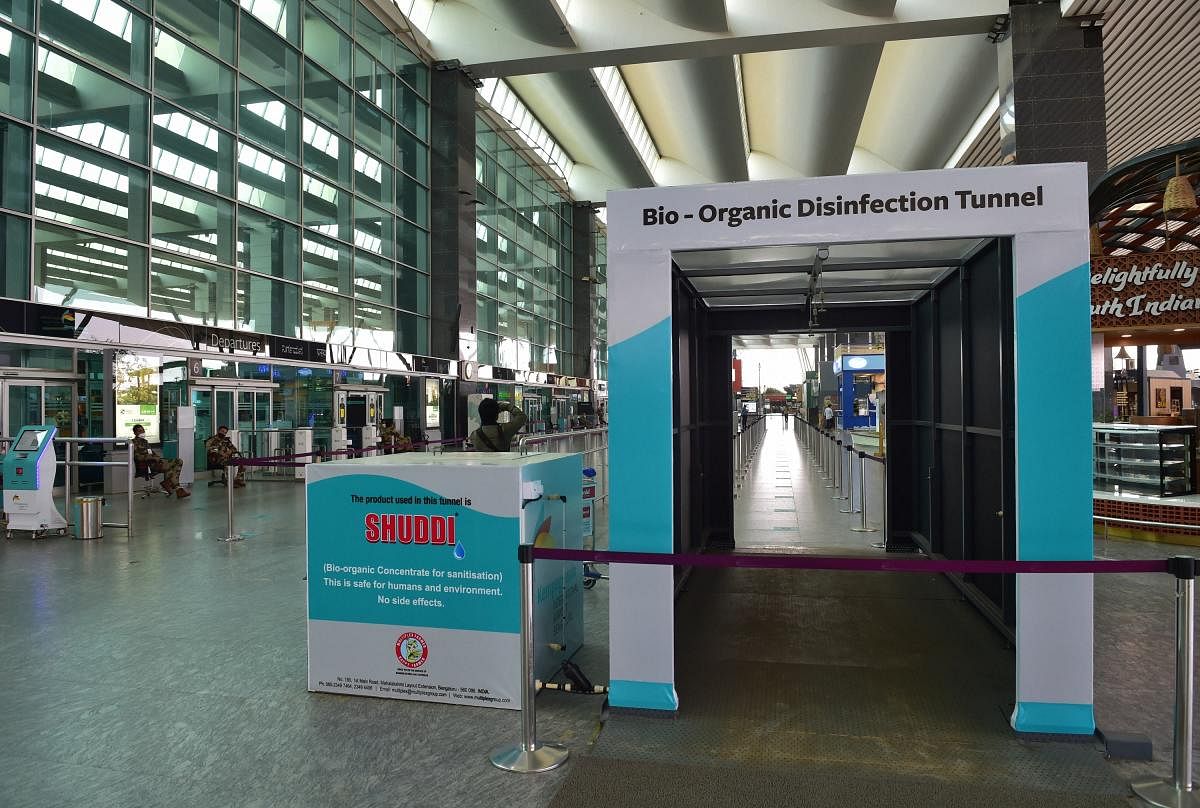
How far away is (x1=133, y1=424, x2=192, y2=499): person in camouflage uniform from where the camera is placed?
42.3 ft

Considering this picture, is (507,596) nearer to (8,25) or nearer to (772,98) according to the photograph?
(8,25)

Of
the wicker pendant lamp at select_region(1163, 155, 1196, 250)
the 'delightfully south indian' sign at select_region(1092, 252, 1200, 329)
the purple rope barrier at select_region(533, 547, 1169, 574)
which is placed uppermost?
the wicker pendant lamp at select_region(1163, 155, 1196, 250)

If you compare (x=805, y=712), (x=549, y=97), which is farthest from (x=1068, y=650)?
(x=549, y=97)

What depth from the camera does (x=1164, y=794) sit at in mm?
2752

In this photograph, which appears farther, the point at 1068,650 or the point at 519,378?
the point at 519,378

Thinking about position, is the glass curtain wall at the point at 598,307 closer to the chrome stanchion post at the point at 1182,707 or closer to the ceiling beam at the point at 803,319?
the ceiling beam at the point at 803,319

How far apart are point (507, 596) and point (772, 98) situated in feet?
76.1

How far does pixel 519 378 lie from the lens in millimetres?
29109

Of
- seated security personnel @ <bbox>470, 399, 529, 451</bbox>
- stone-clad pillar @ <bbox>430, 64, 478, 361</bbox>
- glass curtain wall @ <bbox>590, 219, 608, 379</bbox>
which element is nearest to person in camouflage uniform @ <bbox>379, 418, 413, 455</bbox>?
stone-clad pillar @ <bbox>430, 64, 478, 361</bbox>

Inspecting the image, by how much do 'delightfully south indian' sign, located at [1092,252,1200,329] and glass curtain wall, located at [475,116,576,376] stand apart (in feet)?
59.4

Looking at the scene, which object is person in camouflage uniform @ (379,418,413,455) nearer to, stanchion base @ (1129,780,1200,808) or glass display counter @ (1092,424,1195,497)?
glass display counter @ (1092,424,1195,497)

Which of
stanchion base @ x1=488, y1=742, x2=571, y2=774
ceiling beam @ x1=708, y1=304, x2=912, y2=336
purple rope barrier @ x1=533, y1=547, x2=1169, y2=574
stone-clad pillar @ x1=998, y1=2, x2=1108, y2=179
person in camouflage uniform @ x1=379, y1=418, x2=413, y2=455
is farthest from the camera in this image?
person in camouflage uniform @ x1=379, y1=418, x2=413, y2=455

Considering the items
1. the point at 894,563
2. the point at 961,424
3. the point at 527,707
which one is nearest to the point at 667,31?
the point at 961,424

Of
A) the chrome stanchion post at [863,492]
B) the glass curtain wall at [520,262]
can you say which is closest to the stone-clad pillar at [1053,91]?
the chrome stanchion post at [863,492]
